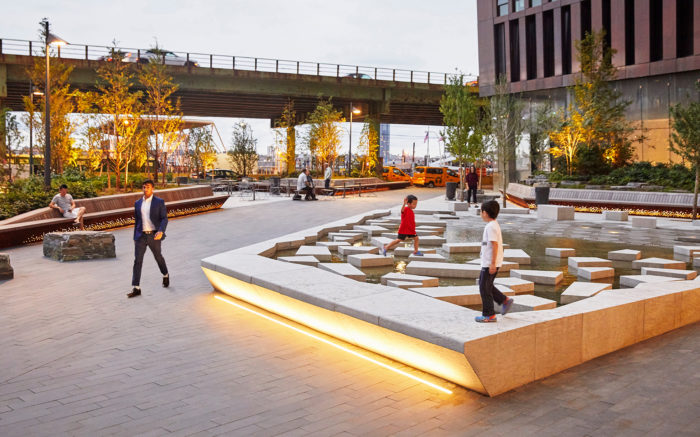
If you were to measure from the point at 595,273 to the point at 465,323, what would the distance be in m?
4.97

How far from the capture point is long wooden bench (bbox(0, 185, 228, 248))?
13659 mm

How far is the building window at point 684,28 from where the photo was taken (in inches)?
1243

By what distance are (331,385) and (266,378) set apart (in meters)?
0.57

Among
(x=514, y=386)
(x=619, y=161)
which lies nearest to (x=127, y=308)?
(x=514, y=386)

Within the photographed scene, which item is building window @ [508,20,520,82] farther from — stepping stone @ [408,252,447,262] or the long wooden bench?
stepping stone @ [408,252,447,262]

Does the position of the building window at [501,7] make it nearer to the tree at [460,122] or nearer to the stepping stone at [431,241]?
the tree at [460,122]

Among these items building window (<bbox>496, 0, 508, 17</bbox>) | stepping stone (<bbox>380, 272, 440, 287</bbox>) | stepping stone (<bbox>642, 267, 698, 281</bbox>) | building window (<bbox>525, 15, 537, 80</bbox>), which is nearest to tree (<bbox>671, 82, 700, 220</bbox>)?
stepping stone (<bbox>642, 267, 698, 281</bbox>)

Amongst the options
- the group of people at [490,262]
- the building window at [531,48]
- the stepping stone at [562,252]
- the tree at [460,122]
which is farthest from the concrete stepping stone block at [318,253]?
the building window at [531,48]

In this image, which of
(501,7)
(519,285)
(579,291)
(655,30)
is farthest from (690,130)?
(501,7)

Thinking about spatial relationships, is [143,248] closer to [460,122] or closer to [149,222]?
[149,222]

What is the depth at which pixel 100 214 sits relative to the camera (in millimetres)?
16375

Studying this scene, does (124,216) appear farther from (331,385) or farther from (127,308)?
(331,385)

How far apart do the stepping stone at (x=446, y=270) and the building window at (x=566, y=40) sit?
3196 centimetres

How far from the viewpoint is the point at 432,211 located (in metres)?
21.2
